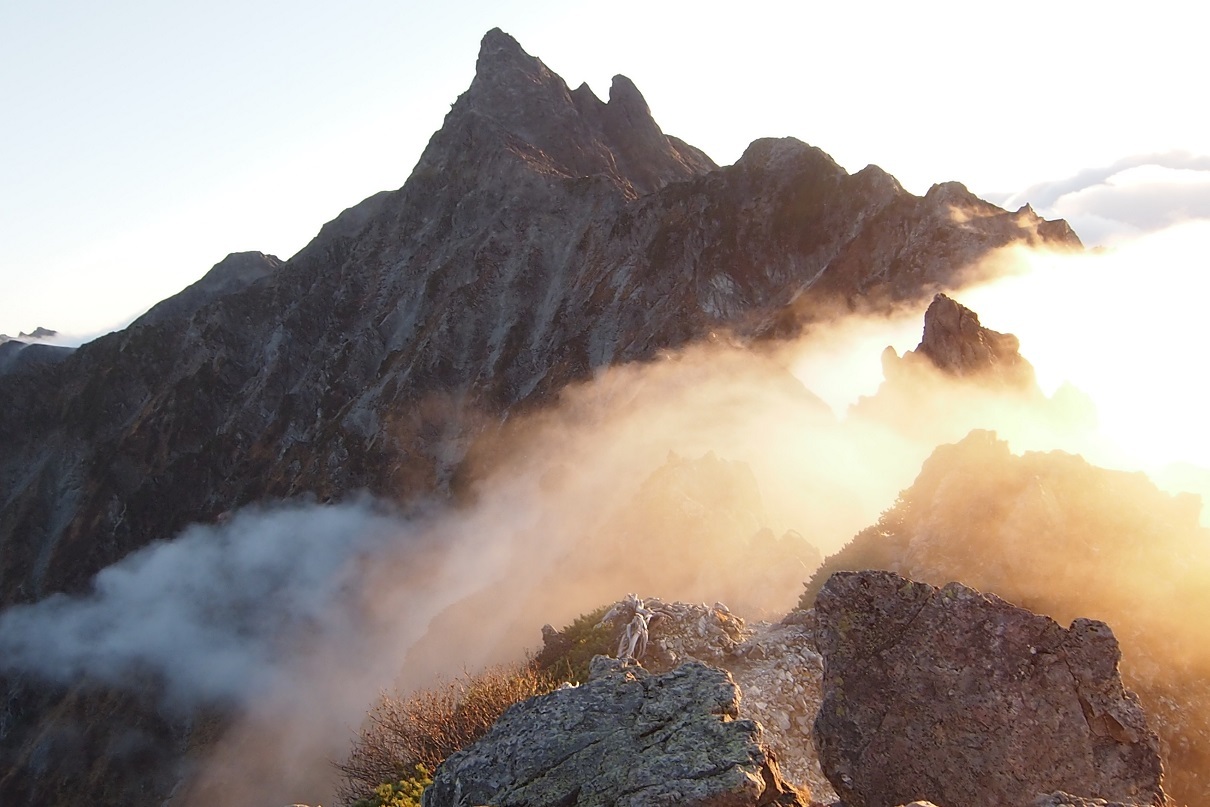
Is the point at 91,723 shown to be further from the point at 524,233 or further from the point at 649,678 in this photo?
the point at 649,678

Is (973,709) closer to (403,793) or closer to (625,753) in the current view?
(625,753)

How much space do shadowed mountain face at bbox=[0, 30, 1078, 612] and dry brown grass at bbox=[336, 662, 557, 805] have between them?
58533mm

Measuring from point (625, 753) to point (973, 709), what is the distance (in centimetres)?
483

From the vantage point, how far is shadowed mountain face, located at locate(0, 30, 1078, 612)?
8088 cm

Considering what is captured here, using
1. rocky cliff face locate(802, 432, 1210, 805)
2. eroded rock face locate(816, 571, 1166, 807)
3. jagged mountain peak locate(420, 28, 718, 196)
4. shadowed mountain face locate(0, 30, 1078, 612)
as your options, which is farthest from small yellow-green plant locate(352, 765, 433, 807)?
jagged mountain peak locate(420, 28, 718, 196)

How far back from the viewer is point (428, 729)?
1495 centimetres

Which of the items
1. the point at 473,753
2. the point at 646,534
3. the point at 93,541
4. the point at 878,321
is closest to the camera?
the point at 473,753

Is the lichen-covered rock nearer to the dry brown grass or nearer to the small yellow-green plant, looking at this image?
the small yellow-green plant

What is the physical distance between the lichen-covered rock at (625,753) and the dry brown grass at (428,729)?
15.8ft

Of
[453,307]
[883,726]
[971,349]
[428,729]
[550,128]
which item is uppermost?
[550,128]

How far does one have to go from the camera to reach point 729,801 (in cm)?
741

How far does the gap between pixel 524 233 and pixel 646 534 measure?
79253 mm

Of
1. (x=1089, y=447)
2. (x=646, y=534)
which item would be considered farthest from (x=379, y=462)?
(x=1089, y=447)

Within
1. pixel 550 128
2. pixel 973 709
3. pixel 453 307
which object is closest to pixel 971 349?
pixel 973 709
